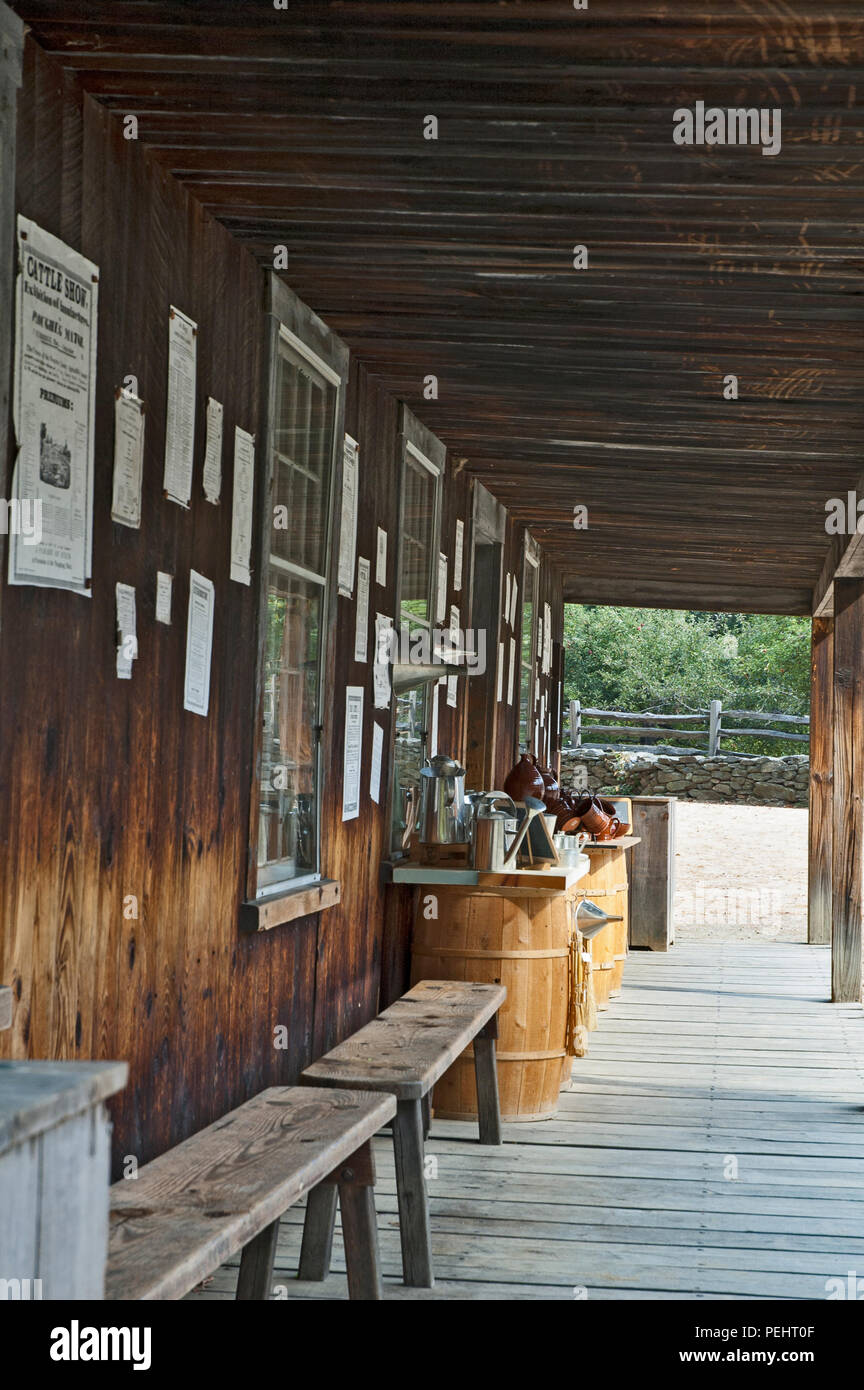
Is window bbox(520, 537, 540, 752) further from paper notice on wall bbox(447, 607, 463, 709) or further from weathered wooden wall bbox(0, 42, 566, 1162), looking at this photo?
weathered wooden wall bbox(0, 42, 566, 1162)

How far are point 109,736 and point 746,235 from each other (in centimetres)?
192

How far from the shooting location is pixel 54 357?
9.12ft

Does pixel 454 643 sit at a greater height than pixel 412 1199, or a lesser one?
greater

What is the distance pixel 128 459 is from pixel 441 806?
2922 mm

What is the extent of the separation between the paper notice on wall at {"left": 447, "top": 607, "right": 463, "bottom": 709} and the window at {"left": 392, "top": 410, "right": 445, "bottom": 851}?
0.43 m

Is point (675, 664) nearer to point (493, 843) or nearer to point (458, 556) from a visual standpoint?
point (458, 556)

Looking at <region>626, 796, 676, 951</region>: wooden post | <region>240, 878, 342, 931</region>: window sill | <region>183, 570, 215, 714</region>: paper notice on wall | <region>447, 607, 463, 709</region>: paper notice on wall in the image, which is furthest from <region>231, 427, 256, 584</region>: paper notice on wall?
<region>626, 796, 676, 951</region>: wooden post

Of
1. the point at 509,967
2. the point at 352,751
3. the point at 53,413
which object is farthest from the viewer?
the point at 509,967

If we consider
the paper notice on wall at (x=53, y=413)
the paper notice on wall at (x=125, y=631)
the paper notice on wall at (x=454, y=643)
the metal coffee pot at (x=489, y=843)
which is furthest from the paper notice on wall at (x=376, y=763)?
the paper notice on wall at (x=53, y=413)

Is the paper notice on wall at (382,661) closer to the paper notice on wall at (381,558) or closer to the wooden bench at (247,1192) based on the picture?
the paper notice on wall at (381,558)

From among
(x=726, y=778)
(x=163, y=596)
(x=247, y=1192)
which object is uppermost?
(x=163, y=596)

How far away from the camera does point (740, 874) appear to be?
15945 millimetres

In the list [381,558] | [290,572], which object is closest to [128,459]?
[290,572]

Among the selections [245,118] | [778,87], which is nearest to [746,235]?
[778,87]
